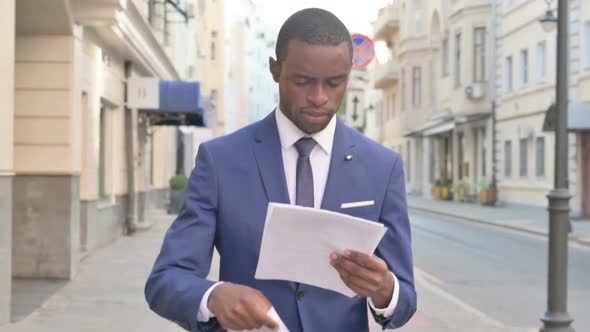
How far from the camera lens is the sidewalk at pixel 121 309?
8422mm

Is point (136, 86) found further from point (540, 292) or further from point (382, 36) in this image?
point (382, 36)

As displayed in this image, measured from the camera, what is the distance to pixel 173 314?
236 centimetres

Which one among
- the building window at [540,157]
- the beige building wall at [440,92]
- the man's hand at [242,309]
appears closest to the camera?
the man's hand at [242,309]

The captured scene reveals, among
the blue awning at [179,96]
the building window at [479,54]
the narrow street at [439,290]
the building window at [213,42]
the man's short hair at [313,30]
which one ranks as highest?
the building window at [213,42]

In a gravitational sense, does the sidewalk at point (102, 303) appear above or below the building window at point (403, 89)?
below

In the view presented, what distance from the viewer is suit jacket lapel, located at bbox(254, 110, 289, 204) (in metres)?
2.50

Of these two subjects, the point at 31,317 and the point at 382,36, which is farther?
the point at 382,36

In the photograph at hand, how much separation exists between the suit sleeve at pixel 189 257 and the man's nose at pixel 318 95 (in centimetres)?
36

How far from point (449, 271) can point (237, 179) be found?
11840 mm

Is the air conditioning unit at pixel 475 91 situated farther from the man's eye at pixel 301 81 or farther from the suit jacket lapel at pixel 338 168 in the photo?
the man's eye at pixel 301 81

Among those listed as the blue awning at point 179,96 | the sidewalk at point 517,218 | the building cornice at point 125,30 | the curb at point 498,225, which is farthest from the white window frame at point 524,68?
the blue awning at point 179,96

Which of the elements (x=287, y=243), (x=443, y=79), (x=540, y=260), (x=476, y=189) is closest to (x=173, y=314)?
(x=287, y=243)

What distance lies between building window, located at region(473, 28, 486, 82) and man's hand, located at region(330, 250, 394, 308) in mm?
37801

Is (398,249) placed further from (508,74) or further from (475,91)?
(475,91)
